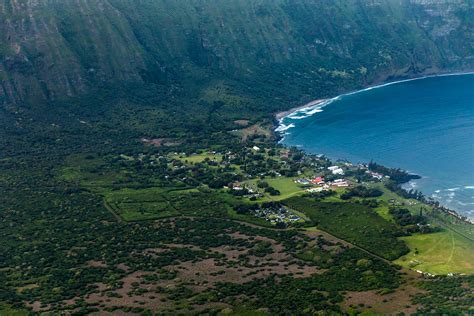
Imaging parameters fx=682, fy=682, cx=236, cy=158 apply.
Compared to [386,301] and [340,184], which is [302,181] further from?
[386,301]

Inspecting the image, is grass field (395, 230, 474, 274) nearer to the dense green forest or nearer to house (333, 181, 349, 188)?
the dense green forest

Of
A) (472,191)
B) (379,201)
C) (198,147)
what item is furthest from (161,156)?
(472,191)

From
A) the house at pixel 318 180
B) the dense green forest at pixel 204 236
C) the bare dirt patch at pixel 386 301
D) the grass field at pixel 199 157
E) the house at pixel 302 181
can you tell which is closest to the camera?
the bare dirt patch at pixel 386 301

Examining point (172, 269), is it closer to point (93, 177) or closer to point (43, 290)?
point (43, 290)

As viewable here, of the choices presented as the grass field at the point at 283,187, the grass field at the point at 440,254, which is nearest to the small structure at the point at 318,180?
the grass field at the point at 283,187

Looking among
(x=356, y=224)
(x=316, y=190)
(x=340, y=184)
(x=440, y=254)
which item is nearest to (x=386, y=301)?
(x=440, y=254)

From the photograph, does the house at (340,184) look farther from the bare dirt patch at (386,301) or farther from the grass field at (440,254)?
the bare dirt patch at (386,301)

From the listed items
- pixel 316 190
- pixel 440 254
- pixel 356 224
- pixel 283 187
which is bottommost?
pixel 440 254

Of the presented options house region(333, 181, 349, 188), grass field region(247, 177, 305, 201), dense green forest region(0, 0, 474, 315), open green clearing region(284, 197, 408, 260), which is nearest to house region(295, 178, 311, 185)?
grass field region(247, 177, 305, 201)
